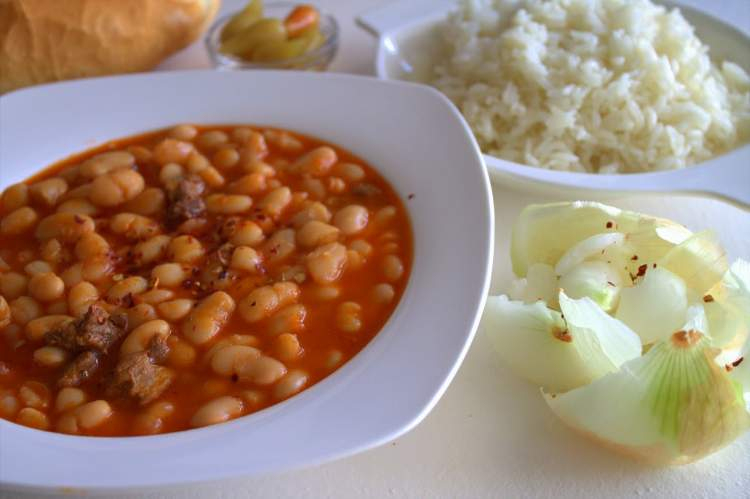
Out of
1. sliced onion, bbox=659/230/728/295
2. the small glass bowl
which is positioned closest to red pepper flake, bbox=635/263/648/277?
sliced onion, bbox=659/230/728/295

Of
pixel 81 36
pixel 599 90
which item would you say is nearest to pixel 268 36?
pixel 81 36

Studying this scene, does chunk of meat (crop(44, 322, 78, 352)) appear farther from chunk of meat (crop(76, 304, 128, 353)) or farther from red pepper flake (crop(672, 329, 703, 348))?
red pepper flake (crop(672, 329, 703, 348))

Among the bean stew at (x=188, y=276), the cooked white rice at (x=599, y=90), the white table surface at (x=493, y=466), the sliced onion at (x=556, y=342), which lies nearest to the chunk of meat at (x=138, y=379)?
the bean stew at (x=188, y=276)

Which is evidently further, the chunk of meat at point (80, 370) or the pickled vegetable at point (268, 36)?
the pickled vegetable at point (268, 36)

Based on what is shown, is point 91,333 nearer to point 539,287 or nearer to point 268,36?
point 539,287

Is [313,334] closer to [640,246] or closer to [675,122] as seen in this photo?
[640,246]

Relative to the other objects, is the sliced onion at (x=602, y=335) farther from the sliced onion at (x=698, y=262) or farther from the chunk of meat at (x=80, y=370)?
the chunk of meat at (x=80, y=370)
